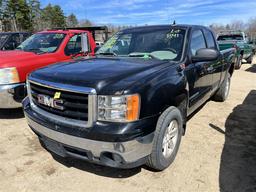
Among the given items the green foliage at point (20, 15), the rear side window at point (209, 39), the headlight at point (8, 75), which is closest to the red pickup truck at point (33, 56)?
the headlight at point (8, 75)

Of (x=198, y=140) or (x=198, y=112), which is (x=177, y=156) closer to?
(x=198, y=140)

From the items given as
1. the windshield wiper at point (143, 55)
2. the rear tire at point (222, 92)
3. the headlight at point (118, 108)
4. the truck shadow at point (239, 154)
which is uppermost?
the windshield wiper at point (143, 55)

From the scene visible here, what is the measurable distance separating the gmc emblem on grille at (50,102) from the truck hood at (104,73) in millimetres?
214

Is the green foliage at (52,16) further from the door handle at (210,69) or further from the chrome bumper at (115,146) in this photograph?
the chrome bumper at (115,146)

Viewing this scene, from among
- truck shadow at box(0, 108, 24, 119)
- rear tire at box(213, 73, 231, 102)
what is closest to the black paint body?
truck shadow at box(0, 108, 24, 119)

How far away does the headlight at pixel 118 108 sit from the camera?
9.02 ft

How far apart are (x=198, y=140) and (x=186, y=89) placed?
44.0 inches

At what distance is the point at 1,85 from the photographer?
16.5 ft

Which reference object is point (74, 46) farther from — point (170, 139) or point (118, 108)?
point (118, 108)

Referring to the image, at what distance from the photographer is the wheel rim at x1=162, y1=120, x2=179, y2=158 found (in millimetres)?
3390

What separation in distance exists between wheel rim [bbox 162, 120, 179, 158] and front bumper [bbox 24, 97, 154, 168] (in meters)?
0.46

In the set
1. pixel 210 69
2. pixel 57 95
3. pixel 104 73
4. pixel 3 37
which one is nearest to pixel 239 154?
pixel 210 69

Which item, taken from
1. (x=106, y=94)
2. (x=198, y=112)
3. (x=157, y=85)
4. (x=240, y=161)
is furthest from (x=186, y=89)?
(x=198, y=112)

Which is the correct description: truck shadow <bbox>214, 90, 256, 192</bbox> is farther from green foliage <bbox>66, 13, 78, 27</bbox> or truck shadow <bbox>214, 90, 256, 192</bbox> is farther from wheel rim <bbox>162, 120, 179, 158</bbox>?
green foliage <bbox>66, 13, 78, 27</bbox>
